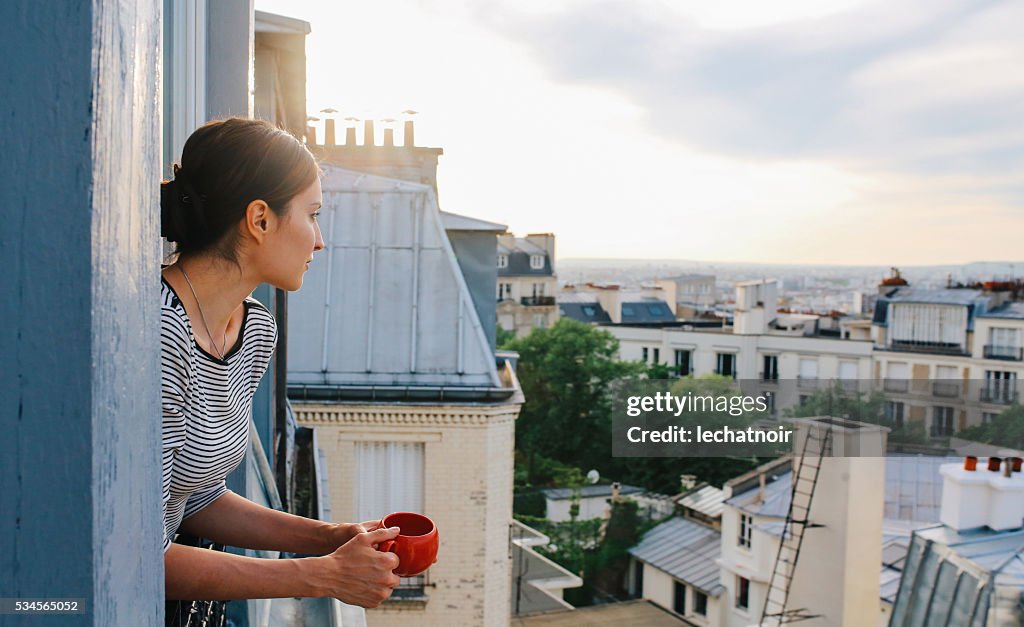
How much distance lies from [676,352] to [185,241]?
45042 mm

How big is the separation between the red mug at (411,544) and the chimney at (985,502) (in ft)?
23.9

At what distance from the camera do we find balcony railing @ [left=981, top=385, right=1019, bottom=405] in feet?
113

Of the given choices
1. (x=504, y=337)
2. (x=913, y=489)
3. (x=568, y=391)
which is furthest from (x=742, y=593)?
(x=504, y=337)

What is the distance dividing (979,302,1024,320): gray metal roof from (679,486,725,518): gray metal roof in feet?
53.0

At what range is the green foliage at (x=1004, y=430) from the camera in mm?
28141

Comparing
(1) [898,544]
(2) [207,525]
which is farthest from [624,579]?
(2) [207,525]

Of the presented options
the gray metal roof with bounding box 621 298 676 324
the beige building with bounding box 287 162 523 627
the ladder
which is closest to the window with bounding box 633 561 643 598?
the ladder

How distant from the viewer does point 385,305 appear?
34.3 ft

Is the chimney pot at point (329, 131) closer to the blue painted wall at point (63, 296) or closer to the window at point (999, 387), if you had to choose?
the blue painted wall at point (63, 296)

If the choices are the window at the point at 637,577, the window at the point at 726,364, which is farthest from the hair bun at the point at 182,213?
the window at the point at 726,364

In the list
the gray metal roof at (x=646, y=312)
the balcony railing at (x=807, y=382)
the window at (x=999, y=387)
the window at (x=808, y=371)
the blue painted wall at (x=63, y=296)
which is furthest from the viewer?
the gray metal roof at (x=646, y=312)

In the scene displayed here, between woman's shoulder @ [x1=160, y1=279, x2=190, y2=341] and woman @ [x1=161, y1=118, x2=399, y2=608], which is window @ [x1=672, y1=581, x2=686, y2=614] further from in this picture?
woman's shoulder @ [x1=160, y1=279, x2=190, y2=341]

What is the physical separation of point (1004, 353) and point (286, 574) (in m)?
39.4

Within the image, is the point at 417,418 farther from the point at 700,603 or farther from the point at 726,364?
the point at 726,364
